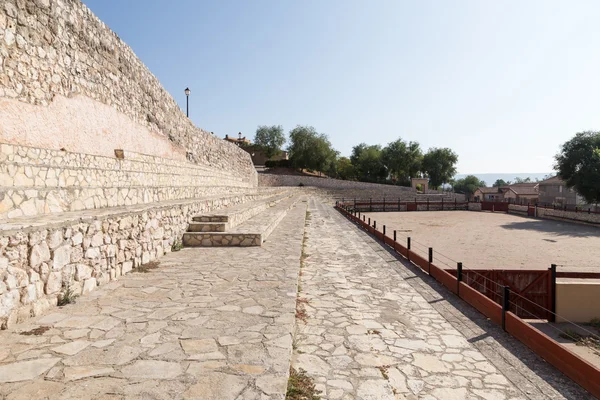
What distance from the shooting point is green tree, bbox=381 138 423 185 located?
68500 millimetres

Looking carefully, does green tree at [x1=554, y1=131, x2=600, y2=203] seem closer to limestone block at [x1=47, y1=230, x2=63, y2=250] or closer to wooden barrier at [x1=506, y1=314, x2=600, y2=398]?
wooden barrier at [x1=506, y1=314, x2=600, y2=398]

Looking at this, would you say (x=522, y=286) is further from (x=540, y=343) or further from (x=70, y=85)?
(x=70, y=85)

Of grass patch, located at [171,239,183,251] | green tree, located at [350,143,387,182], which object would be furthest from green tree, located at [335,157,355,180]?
grass patch, located at [171,239,183,251]

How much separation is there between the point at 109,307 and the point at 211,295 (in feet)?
4.06

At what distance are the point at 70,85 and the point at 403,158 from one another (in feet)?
215

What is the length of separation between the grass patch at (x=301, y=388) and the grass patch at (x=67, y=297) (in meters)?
2.93

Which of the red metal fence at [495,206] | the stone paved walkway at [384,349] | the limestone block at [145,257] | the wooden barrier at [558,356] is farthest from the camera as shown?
the red metal fence at [495,206]

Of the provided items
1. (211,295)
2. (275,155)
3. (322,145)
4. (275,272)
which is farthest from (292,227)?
(275,155)

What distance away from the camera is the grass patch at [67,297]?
4.17m

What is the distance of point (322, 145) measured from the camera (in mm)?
68125

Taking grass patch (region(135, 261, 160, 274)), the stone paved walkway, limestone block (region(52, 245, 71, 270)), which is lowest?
the stone paved walkway

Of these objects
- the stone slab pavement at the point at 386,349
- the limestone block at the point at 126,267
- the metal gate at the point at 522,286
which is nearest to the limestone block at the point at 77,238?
the limestone block at the point at 126,267

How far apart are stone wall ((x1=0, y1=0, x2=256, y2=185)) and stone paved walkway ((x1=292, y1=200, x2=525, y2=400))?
5.98 metres

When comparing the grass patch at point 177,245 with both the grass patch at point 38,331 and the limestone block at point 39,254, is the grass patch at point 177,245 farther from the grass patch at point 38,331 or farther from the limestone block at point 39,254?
the grass patch at point 38,331
